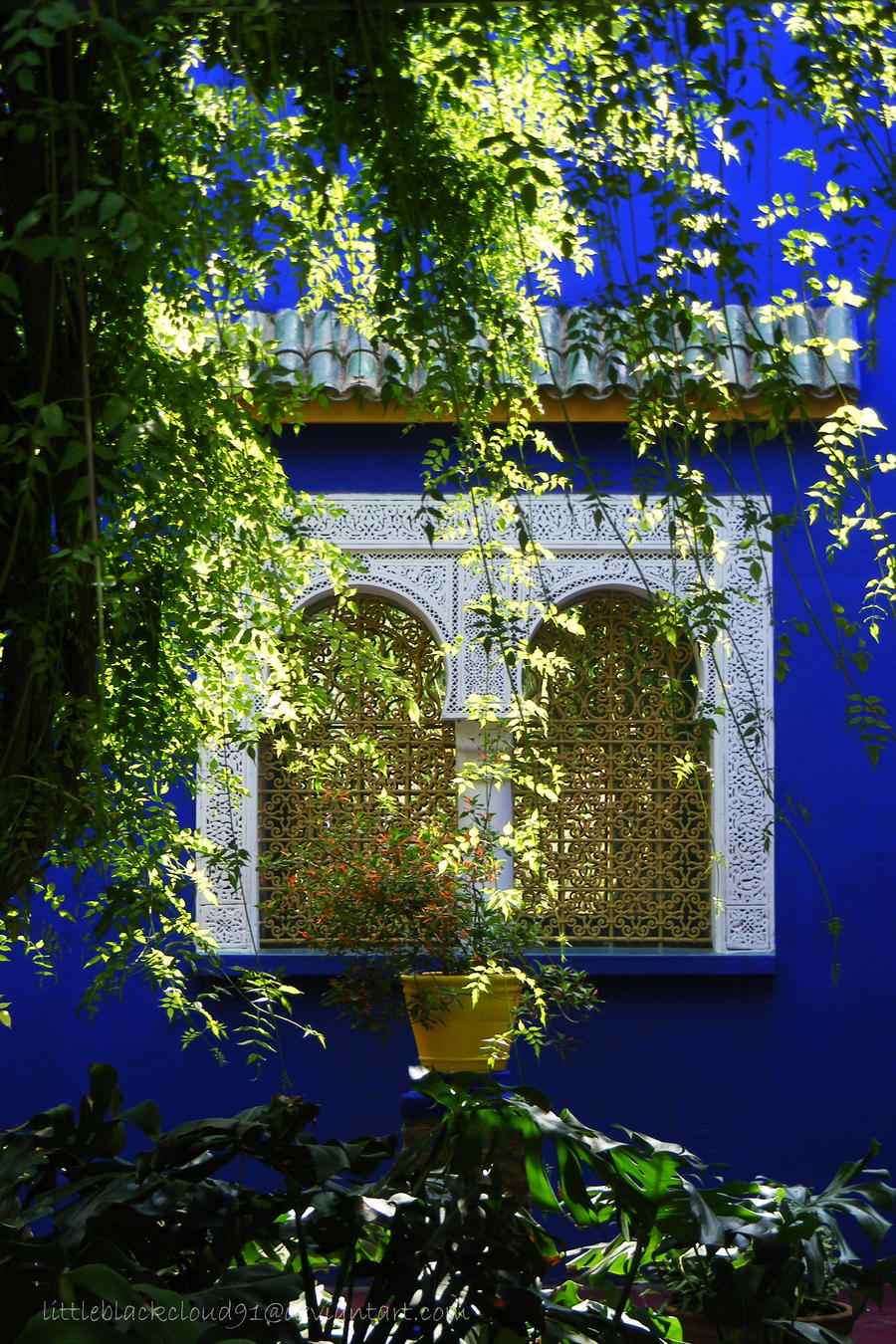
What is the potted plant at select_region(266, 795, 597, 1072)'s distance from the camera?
3875 mm

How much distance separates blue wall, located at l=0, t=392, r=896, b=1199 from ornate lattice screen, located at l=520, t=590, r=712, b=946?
24 centimetres

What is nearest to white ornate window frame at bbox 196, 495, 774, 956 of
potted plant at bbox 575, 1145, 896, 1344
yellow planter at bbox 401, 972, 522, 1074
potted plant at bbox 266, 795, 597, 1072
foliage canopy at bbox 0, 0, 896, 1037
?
potted plant at bbox 266, 795, 597, 1072

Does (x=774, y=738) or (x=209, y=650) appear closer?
(x=209, y=650)

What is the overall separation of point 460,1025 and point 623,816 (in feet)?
5.13

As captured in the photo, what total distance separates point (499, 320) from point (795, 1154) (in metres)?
4.16

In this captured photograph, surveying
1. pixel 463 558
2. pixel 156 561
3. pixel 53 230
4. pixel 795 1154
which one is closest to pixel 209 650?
pixel 156 561

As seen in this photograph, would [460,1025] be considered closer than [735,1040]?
Yes

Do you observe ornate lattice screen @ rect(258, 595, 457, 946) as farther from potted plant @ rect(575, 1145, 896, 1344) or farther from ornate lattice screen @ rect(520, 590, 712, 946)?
potted plant @ rect(575, 1145, 896, 1344)

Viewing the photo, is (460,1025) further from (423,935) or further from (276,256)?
(276,256)

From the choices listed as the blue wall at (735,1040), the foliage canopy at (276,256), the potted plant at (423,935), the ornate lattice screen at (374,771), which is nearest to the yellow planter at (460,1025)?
the potted plant at (423,935)

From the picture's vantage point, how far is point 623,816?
17.3 feet

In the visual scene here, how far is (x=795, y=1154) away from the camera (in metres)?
4.99

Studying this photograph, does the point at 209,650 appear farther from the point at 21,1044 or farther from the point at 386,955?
the point at 21,1044

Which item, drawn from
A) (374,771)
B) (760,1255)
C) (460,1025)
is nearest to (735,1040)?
(460,1025)
